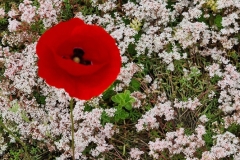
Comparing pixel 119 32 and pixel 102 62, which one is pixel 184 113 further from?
pixel 102 62

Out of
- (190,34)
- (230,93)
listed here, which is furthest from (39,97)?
(230,93)

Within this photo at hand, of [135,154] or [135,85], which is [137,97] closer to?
[135,85]

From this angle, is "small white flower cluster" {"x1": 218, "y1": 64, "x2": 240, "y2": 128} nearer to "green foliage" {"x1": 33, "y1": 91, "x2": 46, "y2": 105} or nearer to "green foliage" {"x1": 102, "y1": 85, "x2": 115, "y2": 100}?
"green foliage" {"x1": 102, "y1": 85, "x2": 115, "y2": 100}

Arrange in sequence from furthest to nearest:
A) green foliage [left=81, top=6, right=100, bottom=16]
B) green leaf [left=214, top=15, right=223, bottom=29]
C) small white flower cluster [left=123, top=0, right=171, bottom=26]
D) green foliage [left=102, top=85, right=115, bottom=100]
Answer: green foliage [left=81, top=6, right=100, bottom=16] < green leaf [left=214, top=15, right=223, bottom=29] < small white flower cluster [left=123, top=0, right=171, bottom=26] < green foliage [left=102, top=85, right=115, bottom=100]

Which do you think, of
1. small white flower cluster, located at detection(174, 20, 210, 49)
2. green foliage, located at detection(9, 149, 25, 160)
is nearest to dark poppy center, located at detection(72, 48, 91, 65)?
green foliage, located at detection(9, 149, 25, 160)

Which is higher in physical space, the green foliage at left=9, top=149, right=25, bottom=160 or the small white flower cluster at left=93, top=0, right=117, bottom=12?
the small white flower cluster at left=93, top=0, right=117, bottom=12

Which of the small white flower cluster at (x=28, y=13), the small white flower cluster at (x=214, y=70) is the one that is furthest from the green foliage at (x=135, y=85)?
the small white flower cluster at (x=28, y=13)

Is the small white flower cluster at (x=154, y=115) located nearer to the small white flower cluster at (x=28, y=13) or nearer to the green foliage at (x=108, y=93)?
the green foliage at (x=108, y=93)

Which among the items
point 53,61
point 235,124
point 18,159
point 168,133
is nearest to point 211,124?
point 235,124
